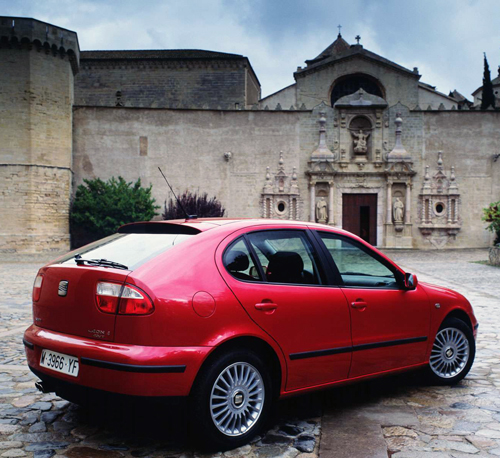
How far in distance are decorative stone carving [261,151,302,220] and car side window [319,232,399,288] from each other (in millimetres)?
27197

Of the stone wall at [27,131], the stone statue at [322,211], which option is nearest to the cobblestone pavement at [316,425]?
the stone wall at [27,131]

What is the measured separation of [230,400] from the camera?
3.28 metres

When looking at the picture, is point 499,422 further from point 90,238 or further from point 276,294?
point 90,238

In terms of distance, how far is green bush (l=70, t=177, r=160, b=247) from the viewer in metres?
28.8

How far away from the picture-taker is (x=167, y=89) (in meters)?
42.5

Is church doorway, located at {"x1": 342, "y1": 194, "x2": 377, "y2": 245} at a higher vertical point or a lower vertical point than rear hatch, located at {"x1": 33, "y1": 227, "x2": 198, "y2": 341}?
higher

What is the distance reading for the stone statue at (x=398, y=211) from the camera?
31.6 m

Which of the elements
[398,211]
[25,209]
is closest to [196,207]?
[25,209]

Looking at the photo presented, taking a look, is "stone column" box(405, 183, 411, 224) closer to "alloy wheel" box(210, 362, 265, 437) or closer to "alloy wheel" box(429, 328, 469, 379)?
"alloy wheel" box(429, 328, 469, 379)

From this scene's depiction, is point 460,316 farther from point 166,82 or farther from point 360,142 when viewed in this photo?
point 166,82

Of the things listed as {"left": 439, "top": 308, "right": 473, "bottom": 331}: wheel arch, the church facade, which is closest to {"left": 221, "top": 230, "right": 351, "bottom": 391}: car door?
{"left": 439, "top": 308, "right": 473, "bottom": 331}: wheel arch

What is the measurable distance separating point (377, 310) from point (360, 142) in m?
29.2

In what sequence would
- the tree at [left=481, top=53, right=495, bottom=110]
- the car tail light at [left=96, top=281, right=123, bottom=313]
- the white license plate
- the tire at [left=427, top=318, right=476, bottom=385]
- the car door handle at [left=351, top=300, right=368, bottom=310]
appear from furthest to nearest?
the tree at [left=481, top=53, right=495, bottom=110]
the tire at [left=427, top=318, right=476, bottom=385]
the car door handle at [left=351, top=300, right=368, bottom=310]
the white license plate
the car tail light at [left=96, top=281, right=123, bottom=313]

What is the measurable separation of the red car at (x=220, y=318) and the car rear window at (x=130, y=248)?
13mm
